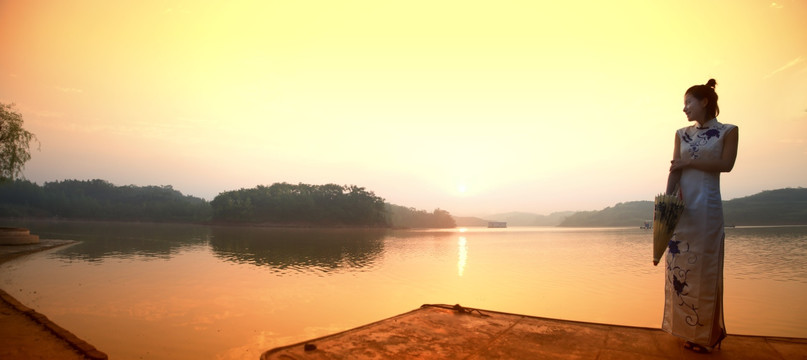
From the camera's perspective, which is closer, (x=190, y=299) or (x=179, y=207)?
(x=190, y=299)

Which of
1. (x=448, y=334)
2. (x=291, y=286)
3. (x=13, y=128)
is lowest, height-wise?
(x=291, y=286)

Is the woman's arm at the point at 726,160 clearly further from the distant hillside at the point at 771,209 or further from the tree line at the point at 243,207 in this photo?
the distant hillside at the point at 771,209

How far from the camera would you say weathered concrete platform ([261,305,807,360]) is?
4.21 metres

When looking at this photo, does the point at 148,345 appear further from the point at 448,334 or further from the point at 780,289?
the point at 780,289

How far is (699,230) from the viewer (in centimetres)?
452

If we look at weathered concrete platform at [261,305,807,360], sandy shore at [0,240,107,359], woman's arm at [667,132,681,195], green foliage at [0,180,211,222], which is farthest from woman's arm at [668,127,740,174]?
green foliage at [0,180,211,222]

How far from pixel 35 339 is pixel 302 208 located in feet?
329

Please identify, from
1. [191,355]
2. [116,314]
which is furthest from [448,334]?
[116,314]

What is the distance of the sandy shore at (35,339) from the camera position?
5.04 metres

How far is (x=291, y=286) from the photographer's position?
13.5 meters

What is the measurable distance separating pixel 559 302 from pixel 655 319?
2612 mm

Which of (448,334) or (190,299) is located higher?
(448,334)

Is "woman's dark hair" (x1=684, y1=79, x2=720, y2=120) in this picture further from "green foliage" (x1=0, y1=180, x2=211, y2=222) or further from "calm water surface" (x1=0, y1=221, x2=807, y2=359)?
"green foliage" (x1=0, y1=180, x2=211, y2=222)

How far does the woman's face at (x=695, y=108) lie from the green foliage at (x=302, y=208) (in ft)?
329
